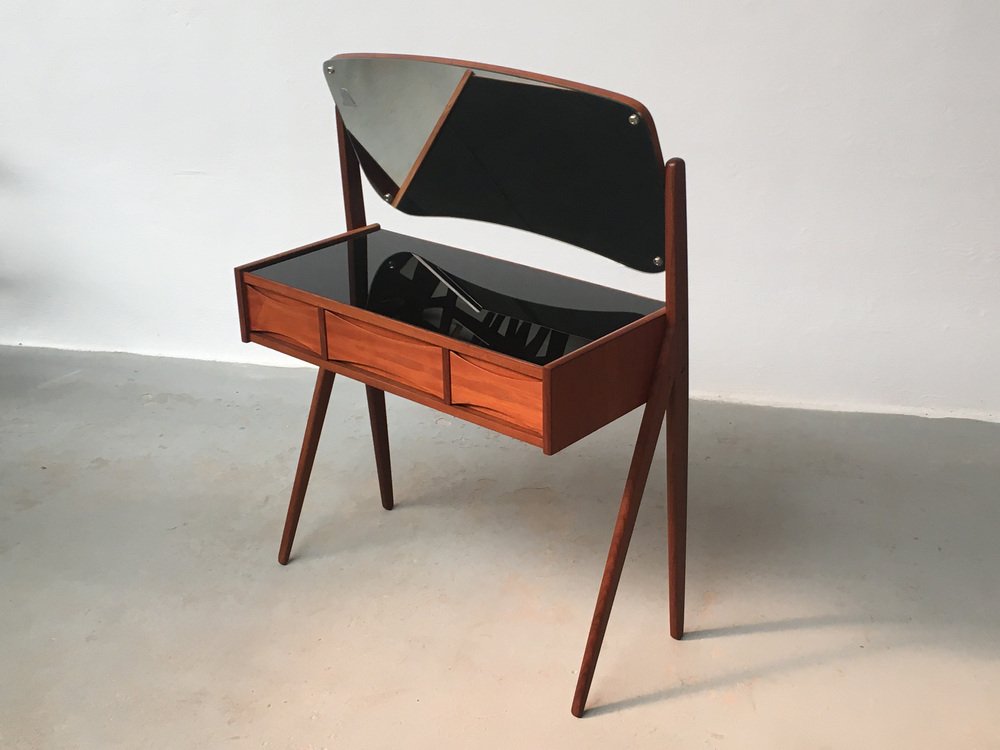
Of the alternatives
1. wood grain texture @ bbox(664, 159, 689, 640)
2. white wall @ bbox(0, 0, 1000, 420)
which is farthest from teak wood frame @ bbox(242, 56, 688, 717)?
white wall @ bbox(0, 0, 1000, 420)

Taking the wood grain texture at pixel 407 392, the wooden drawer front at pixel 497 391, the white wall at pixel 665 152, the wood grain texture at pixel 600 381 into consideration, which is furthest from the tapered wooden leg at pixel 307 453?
the white wall at pixel 665 152

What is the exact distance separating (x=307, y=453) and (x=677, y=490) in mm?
819

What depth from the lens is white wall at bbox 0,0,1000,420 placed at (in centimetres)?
277

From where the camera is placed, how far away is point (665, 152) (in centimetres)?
293

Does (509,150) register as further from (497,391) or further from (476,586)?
(476,586)

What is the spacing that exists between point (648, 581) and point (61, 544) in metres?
1.33

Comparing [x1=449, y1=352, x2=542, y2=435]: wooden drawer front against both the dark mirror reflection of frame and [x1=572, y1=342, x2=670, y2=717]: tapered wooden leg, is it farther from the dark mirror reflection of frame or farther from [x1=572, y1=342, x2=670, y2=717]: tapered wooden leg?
the dark mirror reflection of frame

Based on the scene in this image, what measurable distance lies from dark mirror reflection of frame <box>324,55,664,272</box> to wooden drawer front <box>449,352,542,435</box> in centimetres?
33

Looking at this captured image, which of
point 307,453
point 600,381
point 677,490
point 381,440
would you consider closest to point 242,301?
point 307,453

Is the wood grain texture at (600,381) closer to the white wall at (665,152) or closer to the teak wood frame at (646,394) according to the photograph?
the teak wood frame at (646,394)

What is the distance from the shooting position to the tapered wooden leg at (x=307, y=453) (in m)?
2.31

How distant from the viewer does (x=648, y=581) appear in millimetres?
2330

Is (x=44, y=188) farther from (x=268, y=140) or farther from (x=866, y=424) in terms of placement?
(x=866, y=424)

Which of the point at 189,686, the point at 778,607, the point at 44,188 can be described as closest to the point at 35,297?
the point at 44,188
